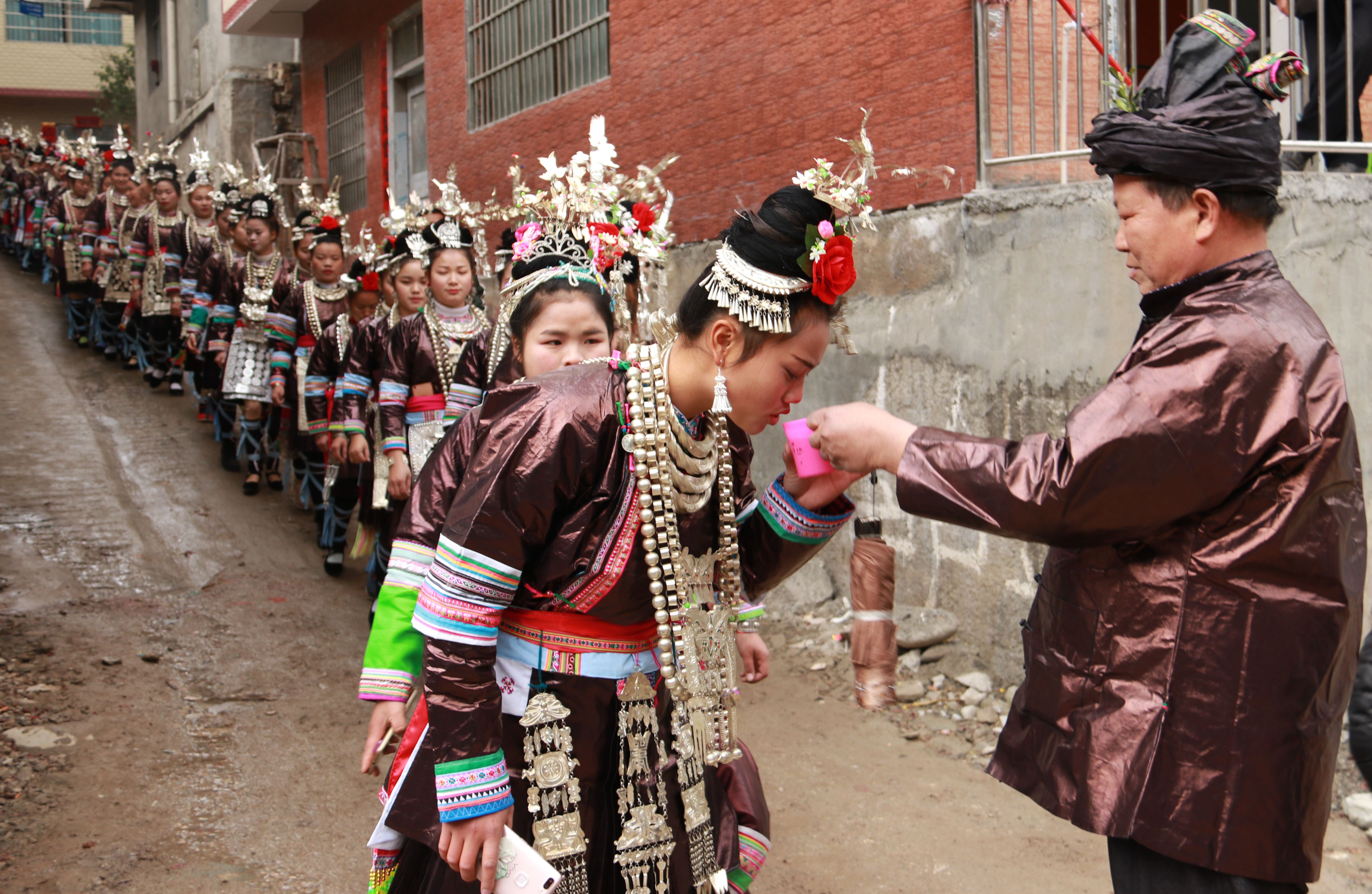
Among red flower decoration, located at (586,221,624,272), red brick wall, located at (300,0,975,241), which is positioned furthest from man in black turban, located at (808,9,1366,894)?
red brick wall, located at (300,0,975,241)

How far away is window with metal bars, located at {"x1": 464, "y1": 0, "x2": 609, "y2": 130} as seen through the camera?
8867mm

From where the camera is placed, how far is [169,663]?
5605 millimetres

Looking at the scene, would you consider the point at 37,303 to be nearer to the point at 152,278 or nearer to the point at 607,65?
the point at 152,278

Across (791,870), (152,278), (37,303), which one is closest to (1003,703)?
(791,870)

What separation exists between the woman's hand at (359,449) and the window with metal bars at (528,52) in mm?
3808

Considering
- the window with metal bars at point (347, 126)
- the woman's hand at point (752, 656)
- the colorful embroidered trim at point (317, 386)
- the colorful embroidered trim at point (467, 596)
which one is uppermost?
the window with metal bars at point (347, 126)

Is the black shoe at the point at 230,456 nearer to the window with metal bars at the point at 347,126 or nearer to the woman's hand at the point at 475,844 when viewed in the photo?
the window with metal bars at the point at 347,126

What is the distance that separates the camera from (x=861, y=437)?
6.88 feet

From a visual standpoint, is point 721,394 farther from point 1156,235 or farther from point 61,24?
point 61,24

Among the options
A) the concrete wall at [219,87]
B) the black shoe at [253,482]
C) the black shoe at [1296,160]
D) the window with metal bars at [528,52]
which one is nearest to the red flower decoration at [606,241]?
the black shoe at [1296,160]

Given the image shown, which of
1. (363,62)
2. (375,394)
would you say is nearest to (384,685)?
(375,394)

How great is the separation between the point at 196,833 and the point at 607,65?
6.43m

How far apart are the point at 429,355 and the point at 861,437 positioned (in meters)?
4.13

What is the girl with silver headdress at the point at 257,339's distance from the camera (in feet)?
28.4
